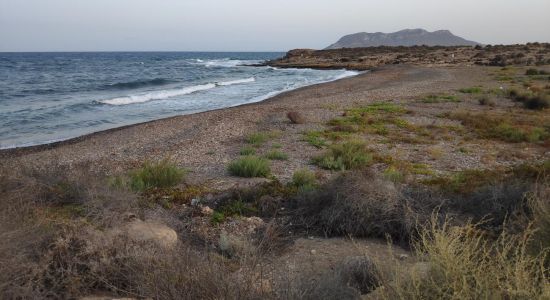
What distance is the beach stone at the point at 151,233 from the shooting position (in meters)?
4.89

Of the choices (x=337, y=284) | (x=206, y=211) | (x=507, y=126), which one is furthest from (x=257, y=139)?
(x=337, y=284)

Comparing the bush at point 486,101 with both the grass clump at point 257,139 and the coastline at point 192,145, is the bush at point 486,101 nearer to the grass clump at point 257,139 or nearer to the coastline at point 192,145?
the coastline at point 192,145

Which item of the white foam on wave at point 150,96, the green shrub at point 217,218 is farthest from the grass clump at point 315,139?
the white foam on wave at point 150,96

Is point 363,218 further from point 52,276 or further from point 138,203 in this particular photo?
point 52,276

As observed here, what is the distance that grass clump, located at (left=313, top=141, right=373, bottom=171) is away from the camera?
957cm

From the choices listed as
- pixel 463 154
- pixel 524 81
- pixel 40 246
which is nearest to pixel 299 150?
pixel 463 154

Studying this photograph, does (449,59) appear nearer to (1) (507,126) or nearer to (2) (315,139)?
(1) (507,126)

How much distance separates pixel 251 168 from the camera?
8.96m

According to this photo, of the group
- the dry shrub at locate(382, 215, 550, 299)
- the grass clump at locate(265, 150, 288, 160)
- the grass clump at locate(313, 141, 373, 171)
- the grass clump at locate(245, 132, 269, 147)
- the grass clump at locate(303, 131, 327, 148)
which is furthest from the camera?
the grass clump at locate(245, 132, 269, 147)

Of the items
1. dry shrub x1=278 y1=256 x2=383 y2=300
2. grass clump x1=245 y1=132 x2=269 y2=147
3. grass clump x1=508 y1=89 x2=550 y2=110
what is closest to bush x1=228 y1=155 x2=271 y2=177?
Result: grass clump x1=245 y1=132 x2=269 y2=147

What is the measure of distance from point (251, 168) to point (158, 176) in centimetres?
173

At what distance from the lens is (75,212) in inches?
222

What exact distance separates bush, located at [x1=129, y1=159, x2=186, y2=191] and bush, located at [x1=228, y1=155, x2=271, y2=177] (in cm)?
108

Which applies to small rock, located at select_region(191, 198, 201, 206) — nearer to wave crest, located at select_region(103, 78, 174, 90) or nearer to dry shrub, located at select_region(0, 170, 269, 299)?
dry shrub, located at select_region(0, 170, 269, 299)
